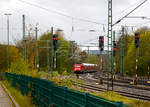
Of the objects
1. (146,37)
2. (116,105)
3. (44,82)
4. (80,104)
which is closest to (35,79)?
(44,82)

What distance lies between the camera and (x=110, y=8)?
1973 cm

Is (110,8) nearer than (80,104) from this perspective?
No

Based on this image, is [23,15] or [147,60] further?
[147,60]

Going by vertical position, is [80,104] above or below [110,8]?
below

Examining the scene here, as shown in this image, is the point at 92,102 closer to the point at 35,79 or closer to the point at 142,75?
the point at 35,79

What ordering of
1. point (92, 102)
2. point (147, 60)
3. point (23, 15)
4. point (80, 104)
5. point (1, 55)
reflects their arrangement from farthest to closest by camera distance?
point (1, 55) < point (147, 60) < point (23, 15) < point (80, 104) < point (92, 102)

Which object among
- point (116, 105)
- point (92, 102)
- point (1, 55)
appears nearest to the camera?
point (116, 105)

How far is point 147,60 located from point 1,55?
88.3 ft

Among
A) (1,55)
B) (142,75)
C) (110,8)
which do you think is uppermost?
(110,8)

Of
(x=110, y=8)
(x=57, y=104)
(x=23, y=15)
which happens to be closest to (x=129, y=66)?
(x=23, y=15)

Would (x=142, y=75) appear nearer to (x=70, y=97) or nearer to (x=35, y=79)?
(x=35, y=79)

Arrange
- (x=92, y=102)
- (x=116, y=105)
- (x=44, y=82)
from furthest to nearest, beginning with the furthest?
(x=44, y=82) < (x=92, y=102) < (x=116, y=105)

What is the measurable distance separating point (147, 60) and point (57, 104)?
3896cm

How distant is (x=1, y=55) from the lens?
53531 millimetres
